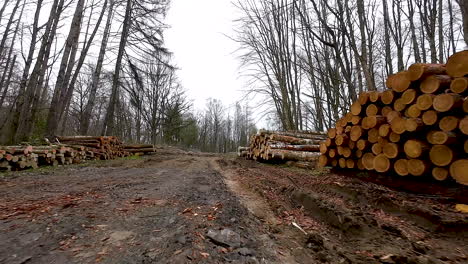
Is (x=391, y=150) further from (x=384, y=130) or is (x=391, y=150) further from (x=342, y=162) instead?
(x=342, y=162)

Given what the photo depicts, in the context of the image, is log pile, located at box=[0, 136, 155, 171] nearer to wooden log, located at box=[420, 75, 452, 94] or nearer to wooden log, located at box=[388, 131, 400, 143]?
wooden log, located at box=[388, 131, 400, 143]

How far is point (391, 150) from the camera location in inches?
156

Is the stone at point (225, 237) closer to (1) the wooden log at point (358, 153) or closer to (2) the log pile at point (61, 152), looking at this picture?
(1) the wooden log at point (358, 153)

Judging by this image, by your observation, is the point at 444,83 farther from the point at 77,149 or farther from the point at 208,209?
the point at 77,149

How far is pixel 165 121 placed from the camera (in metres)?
26.7

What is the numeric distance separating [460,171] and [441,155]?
0.29 metres

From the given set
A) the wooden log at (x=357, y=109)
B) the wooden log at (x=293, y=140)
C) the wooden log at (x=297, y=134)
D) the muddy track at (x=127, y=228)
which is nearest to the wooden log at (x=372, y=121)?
the wooden log at (x=357, y=109)

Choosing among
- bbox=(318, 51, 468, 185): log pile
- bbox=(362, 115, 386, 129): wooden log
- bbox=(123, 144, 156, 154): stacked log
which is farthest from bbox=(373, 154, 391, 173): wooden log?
bbox=(123, 144, 156, 154): stacked log

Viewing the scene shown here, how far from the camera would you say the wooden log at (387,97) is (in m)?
4.19

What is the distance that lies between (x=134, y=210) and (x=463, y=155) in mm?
4344

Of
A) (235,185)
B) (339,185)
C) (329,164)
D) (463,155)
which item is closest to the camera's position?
(463,155)

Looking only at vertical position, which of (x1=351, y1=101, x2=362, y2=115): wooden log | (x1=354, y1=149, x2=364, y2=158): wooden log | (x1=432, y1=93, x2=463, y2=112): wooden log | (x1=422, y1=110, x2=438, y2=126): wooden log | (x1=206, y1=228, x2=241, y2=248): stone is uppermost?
(x1=351, y1=101, x2=362, y2=115): wooden log

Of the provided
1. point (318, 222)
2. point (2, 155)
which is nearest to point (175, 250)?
point (318, 222)

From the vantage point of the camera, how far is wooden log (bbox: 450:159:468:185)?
3053mm
